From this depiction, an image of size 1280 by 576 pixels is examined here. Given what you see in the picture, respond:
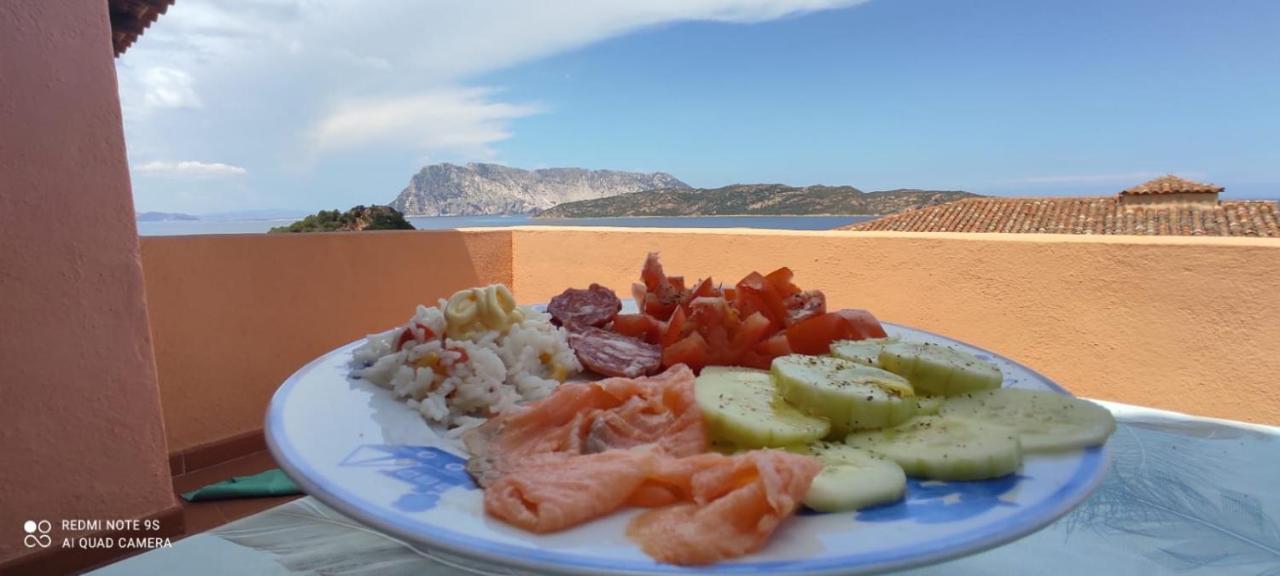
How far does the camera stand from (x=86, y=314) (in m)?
2.20

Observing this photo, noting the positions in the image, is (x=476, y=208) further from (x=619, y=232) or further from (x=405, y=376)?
(x=405, y=376)

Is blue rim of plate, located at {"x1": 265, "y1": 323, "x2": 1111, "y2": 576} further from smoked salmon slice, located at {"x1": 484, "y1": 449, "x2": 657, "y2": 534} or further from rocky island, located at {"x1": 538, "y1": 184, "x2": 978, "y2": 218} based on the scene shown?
rocky island, located at {"x1": 538, "y1": 184, "x2": 978, "y2": 218}

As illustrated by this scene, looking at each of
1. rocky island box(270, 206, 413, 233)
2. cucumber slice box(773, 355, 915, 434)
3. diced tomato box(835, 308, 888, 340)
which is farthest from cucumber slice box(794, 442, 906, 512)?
rocky island box(270, 206, 413, 233)

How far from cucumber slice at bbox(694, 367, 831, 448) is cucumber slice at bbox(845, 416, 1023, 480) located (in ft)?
0.20

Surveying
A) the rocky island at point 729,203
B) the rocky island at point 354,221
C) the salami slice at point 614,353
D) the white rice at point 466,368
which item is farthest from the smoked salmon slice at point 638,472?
the rocky island at point 729,203

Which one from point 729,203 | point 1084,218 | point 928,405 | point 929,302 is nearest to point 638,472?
point 928,405

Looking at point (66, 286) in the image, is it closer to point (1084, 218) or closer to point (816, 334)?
point (816, 334)

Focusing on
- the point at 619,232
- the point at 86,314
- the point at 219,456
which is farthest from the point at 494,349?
the point at 619,232

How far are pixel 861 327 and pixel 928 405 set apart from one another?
35 centimetres

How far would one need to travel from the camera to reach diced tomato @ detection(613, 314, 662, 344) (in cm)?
126

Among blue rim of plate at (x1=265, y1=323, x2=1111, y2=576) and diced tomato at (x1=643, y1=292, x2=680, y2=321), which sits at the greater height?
diced tomato at (x1=643, y1=292, x2=680, y2=321)

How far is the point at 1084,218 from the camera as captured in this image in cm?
1513

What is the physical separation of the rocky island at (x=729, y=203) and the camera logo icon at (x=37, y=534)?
9.27 metres

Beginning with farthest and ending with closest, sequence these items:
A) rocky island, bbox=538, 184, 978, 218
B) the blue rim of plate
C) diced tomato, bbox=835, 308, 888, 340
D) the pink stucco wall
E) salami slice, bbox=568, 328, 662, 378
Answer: rocky island, bbox=538, 184, 978, 218
the pink stucco wall
diced tomato, bbox=835, 308, 888, 340
salami slice, bbox=568, 328, 662, 378
the blue rim of plate
